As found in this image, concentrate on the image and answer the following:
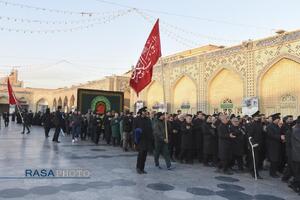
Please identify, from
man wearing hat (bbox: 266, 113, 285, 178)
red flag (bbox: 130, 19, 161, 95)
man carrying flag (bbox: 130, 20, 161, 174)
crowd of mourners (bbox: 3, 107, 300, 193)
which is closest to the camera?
crowd of mourners (bbox: 3, 107, 300, 193)

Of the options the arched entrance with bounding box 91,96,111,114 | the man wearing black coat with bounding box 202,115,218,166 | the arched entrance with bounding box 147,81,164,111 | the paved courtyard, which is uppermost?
the arched entrance with bounding box 147,81,164,111

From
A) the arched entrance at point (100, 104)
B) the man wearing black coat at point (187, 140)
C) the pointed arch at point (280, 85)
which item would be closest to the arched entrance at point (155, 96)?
the arched entrance at point (100, 104)

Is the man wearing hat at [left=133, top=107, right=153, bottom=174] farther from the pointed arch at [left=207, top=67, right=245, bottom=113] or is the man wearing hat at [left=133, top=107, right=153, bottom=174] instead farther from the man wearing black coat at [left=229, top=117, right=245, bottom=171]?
the pointed arch at [left=207, top=67, right=245, bottom=113]

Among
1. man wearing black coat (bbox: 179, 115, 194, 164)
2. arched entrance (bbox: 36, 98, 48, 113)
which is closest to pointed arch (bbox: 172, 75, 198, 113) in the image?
man wearing black coat (bbox: 179, 115, 194, 164)

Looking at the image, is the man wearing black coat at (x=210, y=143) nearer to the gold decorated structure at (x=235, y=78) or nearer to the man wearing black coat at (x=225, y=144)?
the man wearing black coat at (x=225, y=144)

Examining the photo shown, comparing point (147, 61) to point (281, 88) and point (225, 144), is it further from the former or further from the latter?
point (281, 88)

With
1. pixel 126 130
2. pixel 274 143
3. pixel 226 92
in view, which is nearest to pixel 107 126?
pixel 126 130

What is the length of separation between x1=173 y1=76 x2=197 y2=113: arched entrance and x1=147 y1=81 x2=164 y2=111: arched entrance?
188 centimetres

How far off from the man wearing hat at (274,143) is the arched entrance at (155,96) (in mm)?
17076

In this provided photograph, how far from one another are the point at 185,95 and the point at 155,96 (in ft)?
13.0

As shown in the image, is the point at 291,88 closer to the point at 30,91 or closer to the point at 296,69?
the point at 296,69

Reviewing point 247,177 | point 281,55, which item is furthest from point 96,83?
point 247,177

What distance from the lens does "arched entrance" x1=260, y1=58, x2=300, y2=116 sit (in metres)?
14.4

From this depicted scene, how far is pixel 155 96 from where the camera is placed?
81.7 feet
